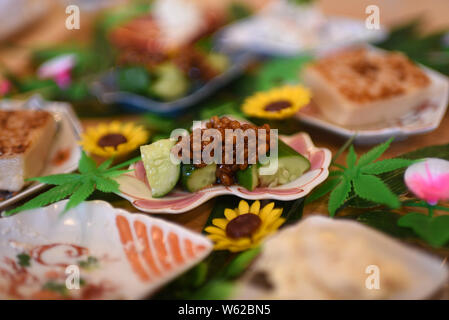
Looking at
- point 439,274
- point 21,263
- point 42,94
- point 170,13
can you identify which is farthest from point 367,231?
point 170,13

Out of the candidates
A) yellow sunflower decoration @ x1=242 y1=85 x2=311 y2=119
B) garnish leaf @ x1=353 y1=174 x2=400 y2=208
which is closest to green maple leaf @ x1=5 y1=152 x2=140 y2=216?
yellow sunflower decoration @ x1=242 y1=85 x2=311 y2=119

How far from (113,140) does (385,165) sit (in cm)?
75

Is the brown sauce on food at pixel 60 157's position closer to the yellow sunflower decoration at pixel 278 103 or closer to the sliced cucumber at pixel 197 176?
the sliced cucumber at pixel 197 176

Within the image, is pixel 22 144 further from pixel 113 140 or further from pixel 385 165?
pixel 385 165

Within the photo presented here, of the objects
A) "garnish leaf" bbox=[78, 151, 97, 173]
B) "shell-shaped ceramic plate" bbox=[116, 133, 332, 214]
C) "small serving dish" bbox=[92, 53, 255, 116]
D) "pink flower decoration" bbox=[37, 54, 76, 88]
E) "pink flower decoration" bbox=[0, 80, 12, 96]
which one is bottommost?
"shell-shaped ceramic plate" bbox=[116, 133, 332, 214]

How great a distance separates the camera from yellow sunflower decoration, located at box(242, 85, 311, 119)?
122cm

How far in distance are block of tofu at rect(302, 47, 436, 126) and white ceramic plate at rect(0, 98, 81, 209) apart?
0.79 metres

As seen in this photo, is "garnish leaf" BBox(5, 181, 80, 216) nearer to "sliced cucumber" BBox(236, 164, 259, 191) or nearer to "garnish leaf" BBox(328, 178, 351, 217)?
"sliced cucumber" BBox(236, 164, 259, 191)

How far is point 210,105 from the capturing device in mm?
1555

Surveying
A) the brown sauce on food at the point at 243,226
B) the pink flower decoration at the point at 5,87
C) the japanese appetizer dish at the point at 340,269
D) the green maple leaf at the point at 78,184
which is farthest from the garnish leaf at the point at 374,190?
the pink flower decoration at the point at 5,87

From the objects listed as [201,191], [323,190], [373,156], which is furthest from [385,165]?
[201,191]

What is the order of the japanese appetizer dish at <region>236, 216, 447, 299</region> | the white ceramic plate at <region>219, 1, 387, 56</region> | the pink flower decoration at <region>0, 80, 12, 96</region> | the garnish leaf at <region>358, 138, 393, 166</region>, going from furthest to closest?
the white ceramic plate at <region>219, 1, 387, 56</region> < the pink flower decoration at <region>0, 80, 12, 96</region> < the garnish leaf at <region>358, 138, 393, 166</region> < the japanese appetizer dish at <region>236, 216, 447, 299</region>

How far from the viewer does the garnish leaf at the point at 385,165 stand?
0.95m

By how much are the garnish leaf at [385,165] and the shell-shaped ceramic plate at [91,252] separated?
1.43 ft
